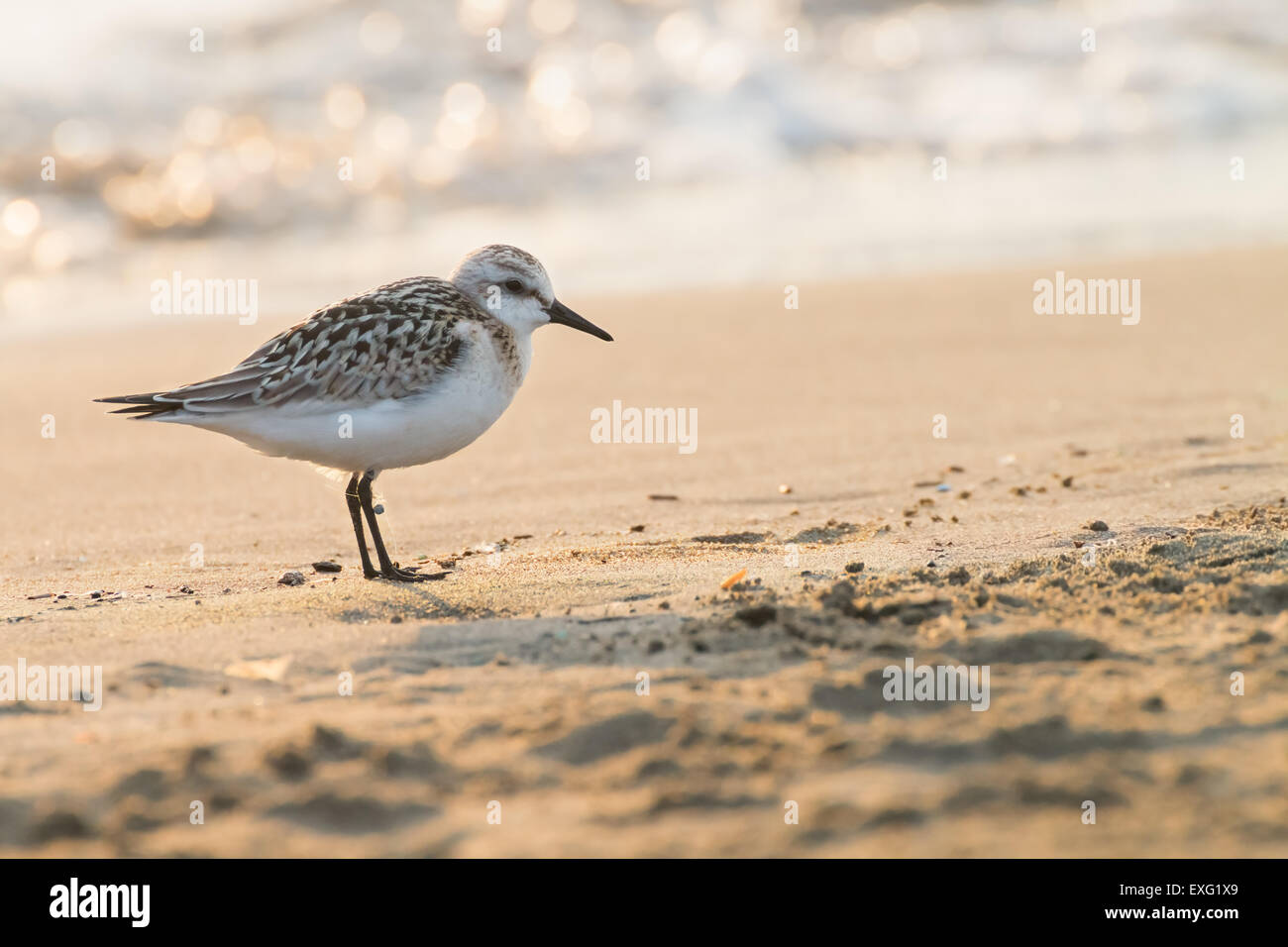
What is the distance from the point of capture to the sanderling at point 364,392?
5.14 metres

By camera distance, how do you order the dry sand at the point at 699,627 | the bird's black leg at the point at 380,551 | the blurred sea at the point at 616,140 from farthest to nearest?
the blurred sea at the point at 616,140, the bird's black leg at the point at 380,551, the dry sand at the point at 699,627

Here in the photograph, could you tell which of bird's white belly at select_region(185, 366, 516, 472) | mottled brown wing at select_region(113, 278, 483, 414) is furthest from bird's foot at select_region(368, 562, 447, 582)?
mottled brown wing at select_region(113, 278, 483, 414)

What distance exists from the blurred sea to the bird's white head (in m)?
5.97

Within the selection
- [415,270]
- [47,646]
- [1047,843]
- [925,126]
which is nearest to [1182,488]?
[1047,843]

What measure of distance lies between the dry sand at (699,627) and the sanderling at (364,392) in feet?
1.81

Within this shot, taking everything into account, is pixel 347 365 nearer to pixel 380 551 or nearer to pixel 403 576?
pixel 380 551

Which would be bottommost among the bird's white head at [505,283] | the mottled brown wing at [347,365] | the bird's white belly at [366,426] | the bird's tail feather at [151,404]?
the bird's white belly at [366,426]

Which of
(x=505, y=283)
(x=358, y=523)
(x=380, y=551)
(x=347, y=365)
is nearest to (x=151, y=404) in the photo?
(x=347, y=365)

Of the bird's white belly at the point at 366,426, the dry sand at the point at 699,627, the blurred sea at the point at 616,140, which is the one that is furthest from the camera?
the blurred sea at the point at 616,140

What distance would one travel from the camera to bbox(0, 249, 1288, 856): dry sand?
2928mm

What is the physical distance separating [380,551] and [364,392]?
2.09ft

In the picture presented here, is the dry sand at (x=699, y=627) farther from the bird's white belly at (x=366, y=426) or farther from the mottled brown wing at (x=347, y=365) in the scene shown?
the mottled brown wing at (x=347, y=365)

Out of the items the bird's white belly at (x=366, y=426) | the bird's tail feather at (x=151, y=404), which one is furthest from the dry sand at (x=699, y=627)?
the bird's tail feather at (x=151, y=404)
